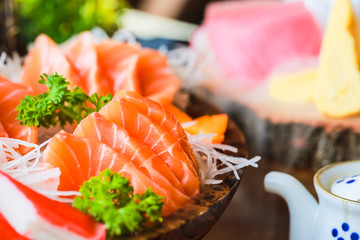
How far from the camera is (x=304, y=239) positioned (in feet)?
2.91

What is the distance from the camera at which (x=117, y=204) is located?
67cm

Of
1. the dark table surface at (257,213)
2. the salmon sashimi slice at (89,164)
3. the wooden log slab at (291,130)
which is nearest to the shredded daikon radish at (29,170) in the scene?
the salmon sashimi slice at (89,164)

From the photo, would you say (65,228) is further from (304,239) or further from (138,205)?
(304,239)

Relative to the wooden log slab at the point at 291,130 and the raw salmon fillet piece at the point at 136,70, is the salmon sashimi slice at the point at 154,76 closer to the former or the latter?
the raw salmon fillet piece at the point at 136,70

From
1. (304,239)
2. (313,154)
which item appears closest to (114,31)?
(313,154)

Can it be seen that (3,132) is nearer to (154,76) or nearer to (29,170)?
(29,170)

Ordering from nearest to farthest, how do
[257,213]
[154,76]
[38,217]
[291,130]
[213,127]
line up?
1. [38,217]
2. [213,127]
3. [154,76]
4. [291,130]
5. [257,213]

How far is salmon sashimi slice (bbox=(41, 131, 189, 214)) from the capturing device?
720 millimetres

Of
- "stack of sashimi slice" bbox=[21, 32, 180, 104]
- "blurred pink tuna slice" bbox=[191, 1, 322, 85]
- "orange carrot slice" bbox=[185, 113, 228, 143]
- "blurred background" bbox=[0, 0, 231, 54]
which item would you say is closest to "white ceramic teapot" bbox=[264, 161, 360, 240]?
"orange carrot slice" bbox=[185, 113, 228, 143]

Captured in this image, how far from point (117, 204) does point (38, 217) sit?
0.36 feet

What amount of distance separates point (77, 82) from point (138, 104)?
0.36 m

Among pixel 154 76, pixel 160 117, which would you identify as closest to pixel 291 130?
pixel 154 76

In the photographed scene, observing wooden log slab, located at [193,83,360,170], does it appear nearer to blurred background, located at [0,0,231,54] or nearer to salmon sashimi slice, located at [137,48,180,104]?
salmon sashimi slice, located at [137,48,180,104]

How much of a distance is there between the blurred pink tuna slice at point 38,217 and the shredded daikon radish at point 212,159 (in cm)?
27
